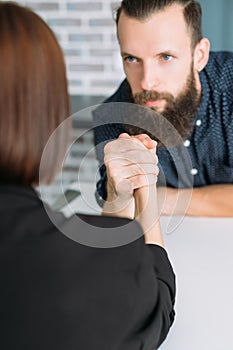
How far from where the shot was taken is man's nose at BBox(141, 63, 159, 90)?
4.77 ft

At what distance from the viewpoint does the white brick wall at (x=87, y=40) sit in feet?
8.00

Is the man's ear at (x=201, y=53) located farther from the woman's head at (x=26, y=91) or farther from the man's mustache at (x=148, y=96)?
the woman's head at (x=26, y=91)

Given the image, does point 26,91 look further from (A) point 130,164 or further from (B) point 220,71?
(B) point 220,71

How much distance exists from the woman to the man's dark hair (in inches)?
32.5

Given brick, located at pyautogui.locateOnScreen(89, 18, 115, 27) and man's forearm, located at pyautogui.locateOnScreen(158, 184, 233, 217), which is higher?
brick, located at pyautogui.locateOnScreen(89, 18, 115, 27)

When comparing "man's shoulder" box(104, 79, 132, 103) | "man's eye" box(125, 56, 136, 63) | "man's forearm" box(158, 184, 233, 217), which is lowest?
"man's forearm" box(158, 184, 233, 217)

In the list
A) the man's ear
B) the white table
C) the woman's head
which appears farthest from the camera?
the man's ear

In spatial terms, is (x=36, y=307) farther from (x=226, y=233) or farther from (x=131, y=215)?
(x=226, y=233)

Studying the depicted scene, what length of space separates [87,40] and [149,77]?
110 cm

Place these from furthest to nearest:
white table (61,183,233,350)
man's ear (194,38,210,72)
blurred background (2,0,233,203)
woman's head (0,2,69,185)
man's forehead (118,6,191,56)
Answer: blurred background (2,0,233,203)
man's ear (194,38,210,72)
man's forehead (118,6,191,56)
white table (61,183,233,350)
woman's head (0,2,69,185)

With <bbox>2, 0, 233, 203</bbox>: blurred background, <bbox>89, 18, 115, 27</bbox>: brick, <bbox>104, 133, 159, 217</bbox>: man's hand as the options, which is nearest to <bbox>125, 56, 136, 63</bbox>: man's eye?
<bbox>104, 133, 159, 217</bbox>: man's hand

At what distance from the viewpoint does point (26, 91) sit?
0.64m

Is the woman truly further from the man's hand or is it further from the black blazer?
the man's hand

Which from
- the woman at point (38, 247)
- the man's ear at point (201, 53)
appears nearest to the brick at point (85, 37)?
the man's ear at point (201, 53)
